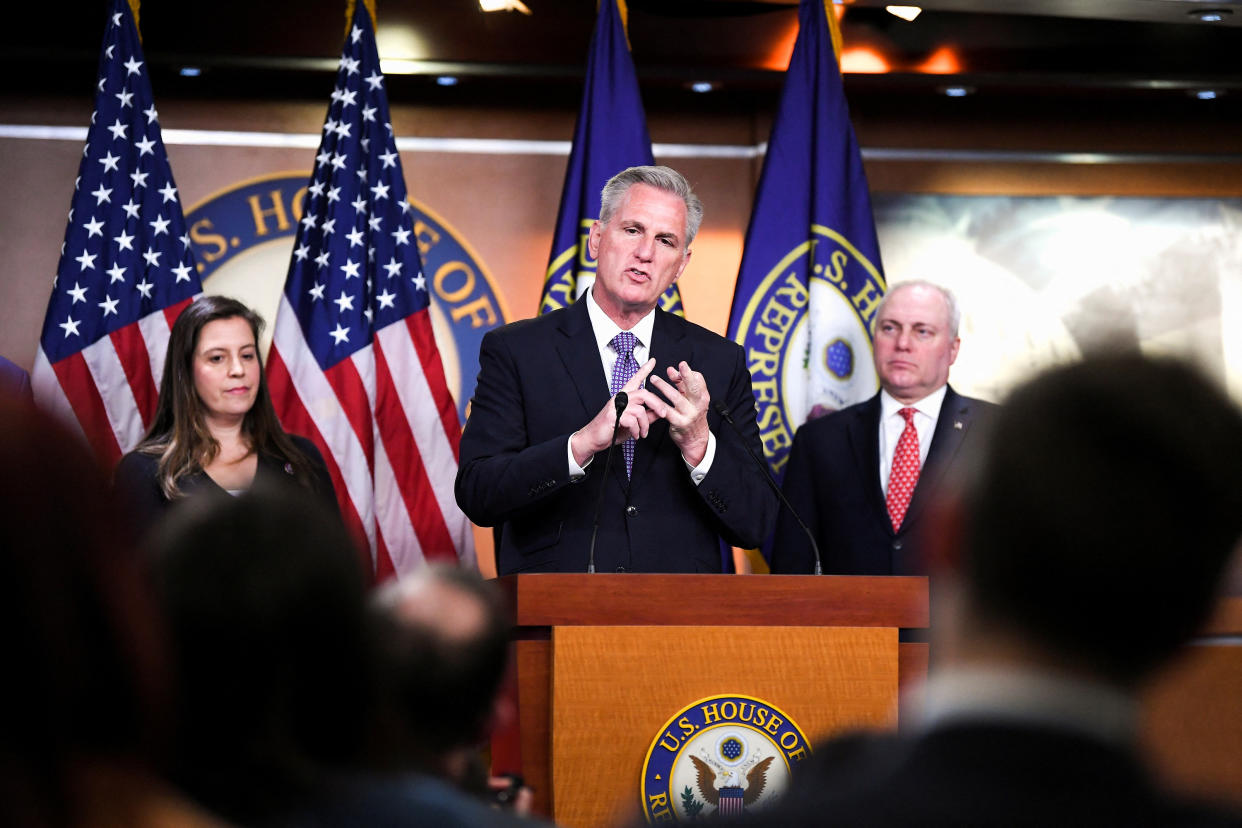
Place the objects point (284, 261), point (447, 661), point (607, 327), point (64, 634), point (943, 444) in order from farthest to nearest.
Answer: point (284, 261) → point (943, 444) → point (607, 327) → point (447, 661) → point (64, 634)

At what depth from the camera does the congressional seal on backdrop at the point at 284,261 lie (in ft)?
17.3

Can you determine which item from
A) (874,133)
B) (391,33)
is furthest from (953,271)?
(391,33)

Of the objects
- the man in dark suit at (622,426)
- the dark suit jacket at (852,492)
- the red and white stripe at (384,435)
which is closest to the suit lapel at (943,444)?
the dark suit jacket at (852,492)

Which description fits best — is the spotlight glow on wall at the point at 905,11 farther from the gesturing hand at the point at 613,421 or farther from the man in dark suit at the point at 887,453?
the gesturing hand at the point at 613,421

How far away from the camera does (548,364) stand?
341cm

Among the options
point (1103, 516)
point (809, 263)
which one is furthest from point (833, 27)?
point (1103, 516)

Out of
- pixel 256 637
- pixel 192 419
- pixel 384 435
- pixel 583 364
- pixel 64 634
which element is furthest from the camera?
pixel 384 435

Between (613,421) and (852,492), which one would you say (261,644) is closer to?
(613,421)

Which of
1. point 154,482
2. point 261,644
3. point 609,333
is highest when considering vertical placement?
point 609,333

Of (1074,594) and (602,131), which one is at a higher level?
(602,131)

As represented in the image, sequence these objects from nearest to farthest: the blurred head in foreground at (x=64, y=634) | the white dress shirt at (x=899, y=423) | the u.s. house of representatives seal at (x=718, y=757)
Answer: the blurred head in foreground at (x=64, y=634) → the u.s. house of representatives seal at (x=718, y=757) → the white dress shirt at (x=899, y=423)

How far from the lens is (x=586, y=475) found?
10.3ft

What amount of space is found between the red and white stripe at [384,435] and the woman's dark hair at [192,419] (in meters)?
0.64

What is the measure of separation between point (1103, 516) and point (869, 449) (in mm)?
3625
